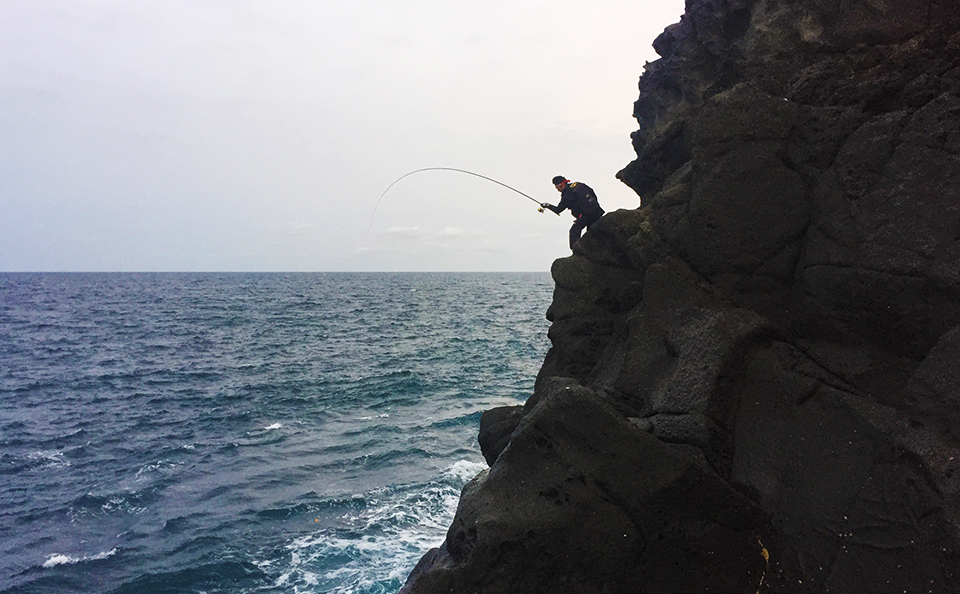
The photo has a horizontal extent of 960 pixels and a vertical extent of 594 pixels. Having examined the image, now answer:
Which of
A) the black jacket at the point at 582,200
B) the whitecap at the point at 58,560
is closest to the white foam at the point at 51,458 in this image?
the whitecap at the point at 58,560

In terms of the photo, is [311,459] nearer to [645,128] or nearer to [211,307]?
[645,128]

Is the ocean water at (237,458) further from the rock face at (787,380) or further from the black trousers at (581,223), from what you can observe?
the black trousers at (581,223)

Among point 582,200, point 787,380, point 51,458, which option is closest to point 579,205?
point 582,200

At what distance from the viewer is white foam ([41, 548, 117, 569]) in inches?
432

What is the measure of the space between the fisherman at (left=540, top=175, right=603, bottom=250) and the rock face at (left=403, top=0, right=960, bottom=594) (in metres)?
3.53

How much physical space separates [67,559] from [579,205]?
12197 millimetres

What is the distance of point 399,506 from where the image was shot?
13305mm

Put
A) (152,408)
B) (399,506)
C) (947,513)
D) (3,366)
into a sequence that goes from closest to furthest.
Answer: (947,513) < (399,506) < (152,408) < (3,366)

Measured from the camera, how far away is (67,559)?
11.1 m

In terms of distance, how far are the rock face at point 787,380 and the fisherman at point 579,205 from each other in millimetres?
3533

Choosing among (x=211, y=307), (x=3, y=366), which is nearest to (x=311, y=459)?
(x=3, y=366)

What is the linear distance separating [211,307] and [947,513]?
229ft

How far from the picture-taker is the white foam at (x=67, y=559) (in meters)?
11.0

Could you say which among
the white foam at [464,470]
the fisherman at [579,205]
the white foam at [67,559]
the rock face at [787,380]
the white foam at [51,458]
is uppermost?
the fisherman at [579,205]
